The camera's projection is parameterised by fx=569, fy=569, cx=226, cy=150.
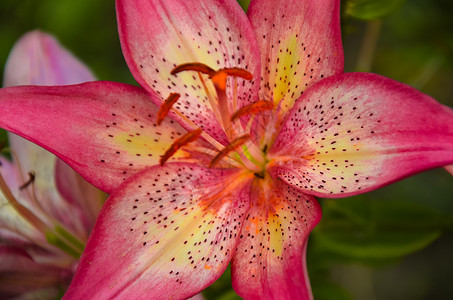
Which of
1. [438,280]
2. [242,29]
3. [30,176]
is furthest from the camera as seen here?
[438,280]

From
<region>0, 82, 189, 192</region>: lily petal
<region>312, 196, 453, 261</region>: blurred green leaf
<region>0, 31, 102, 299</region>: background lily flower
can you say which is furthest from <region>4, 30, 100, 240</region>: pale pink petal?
<region>312, 196, 453, 261</region>: blurred green leaf

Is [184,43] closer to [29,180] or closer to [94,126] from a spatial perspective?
[94,126]

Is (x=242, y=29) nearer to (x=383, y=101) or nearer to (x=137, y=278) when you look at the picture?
(x=383, y=101)

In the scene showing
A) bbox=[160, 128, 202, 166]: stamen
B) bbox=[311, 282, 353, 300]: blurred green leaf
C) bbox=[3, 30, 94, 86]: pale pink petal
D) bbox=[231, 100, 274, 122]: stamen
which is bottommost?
bbox=[311, 282, 353, 300]: blurred green leaf

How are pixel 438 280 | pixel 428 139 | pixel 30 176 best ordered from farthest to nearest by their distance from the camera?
pixel 438 280 → pixel 30 176 → pixel 428 139

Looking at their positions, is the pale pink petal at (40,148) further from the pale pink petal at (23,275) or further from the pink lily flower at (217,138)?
the pink lily flower at (217,138)

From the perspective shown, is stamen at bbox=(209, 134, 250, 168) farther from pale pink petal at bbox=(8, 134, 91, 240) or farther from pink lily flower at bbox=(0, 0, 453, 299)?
pale pink petal at bbox=(8, 134, 91, 240)

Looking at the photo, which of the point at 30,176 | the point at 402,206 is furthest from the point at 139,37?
the point at 402,206
